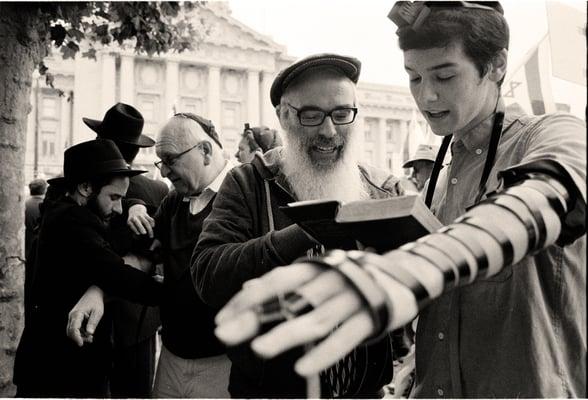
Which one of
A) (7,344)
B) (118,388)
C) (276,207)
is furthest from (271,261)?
(7,344)

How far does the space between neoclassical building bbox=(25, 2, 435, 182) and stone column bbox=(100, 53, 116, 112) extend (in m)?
0.07

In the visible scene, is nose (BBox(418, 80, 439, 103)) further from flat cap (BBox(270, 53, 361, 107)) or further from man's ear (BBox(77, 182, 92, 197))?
man's ear (BBox(77, 182, 92, 197))

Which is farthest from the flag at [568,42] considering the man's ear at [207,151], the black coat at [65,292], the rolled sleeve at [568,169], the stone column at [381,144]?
the stone column at [381,144]

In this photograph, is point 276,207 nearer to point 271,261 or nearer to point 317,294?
point 271,261

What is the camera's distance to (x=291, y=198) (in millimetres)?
2094

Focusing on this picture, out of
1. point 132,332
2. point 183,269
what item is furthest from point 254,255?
point 132,332

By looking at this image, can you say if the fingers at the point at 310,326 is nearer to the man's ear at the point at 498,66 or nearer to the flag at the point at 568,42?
the flag at the point at 568,42

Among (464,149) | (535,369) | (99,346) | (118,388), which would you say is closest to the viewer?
(535,369)

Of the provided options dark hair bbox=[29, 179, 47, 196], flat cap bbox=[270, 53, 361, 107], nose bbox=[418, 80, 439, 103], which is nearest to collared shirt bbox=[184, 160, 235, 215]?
flat cap bbox=[270, 53, 361, 107]

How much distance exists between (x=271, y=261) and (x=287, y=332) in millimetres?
954

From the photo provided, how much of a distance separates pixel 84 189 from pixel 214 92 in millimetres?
38287

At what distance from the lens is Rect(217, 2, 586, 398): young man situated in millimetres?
743

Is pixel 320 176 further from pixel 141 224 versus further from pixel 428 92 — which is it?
pixel 141 224

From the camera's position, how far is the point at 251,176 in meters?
2.11
